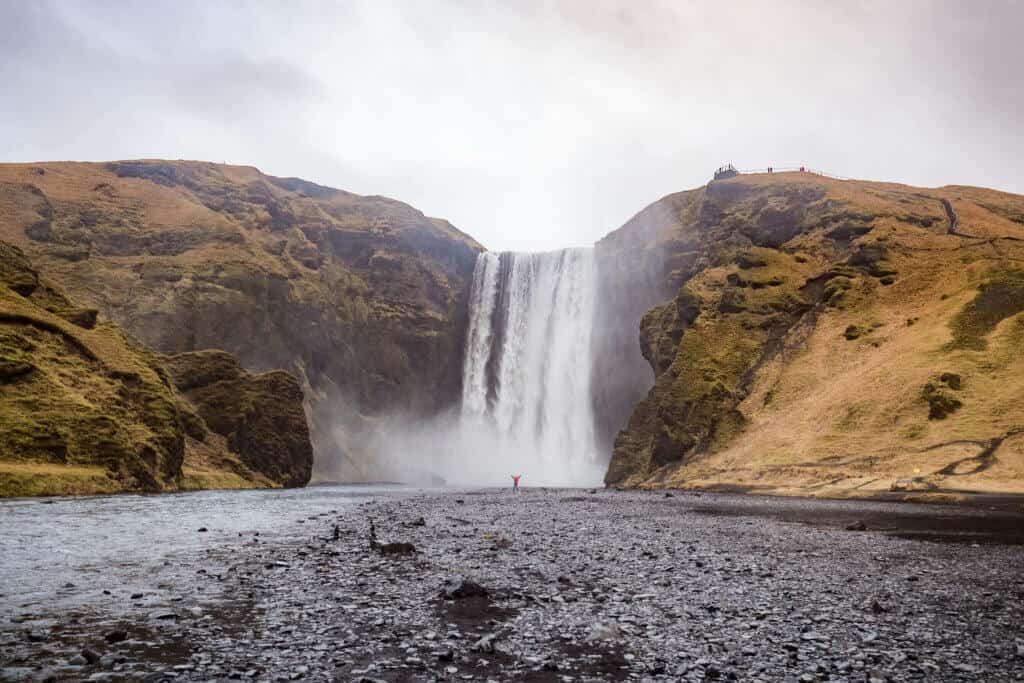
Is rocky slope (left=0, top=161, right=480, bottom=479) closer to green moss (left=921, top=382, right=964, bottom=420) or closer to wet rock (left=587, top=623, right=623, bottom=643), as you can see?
green moss (left=921, top=382, right=964, bottom=420)

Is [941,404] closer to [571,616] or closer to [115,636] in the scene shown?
[571,616]

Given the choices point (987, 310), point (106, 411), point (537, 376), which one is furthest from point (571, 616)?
point (537, 376)

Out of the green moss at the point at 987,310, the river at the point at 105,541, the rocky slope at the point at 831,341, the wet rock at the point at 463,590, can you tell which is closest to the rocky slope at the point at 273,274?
the rocky slope at the point at 831,341

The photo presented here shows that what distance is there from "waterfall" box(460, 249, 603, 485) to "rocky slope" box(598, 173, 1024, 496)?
10.1 m

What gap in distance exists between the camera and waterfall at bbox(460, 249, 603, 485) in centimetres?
9512

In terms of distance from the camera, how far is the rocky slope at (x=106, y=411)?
37.6 metres

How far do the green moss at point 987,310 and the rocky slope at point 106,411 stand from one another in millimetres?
56969

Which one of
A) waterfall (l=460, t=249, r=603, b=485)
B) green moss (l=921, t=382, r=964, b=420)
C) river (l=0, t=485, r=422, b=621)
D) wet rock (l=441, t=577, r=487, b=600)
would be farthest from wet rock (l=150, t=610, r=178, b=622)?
waterfall (l=460, t=249, r=603, b=485)

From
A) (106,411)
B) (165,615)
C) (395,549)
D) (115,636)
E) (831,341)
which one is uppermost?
(831,341)

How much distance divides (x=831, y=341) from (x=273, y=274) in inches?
2963

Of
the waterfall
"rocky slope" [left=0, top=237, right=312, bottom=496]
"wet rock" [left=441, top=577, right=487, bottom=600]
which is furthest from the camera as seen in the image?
the waterfall

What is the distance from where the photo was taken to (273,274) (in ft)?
332

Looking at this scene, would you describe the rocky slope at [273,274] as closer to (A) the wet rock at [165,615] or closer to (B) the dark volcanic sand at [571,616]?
(B) the dark volcanic sand at [571,616]

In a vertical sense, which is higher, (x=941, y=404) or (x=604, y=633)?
(x=941, y=404)
